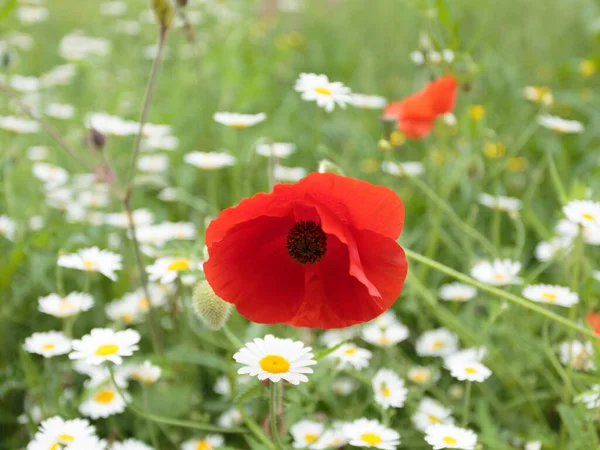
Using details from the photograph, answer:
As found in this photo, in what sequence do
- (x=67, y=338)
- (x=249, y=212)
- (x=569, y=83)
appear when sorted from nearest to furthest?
(x=249, y=212) → (x=67, y=338) → (x=569, y=83)

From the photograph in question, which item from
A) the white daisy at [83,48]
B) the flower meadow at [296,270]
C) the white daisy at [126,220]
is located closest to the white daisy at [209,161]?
the flower meadow at [296,270]

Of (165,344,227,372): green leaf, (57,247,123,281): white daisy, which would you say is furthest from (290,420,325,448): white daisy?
(57,247,123,281): white daisy

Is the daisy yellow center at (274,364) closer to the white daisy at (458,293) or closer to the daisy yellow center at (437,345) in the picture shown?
the daisy yellow center at (437,345)

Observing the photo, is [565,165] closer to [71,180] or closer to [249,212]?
[71,180]

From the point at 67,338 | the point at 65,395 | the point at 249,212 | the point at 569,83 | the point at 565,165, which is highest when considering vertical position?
the point at 249,212

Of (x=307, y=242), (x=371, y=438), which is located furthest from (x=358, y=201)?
(x=371, y=438)

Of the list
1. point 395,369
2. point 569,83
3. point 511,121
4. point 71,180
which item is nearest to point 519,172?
point 511,121

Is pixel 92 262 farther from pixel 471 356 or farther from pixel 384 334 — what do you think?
pixel 471 356
